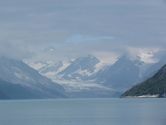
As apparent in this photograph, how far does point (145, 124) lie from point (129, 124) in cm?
524

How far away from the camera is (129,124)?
195m

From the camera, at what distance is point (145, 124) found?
7589 inches

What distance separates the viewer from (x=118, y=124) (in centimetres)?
19875

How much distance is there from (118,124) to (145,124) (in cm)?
1014

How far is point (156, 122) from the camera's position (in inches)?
7756

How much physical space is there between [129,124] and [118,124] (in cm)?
527

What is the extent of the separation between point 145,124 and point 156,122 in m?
5.82

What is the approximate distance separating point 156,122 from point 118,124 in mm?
12278

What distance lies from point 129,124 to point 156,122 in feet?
30.1
